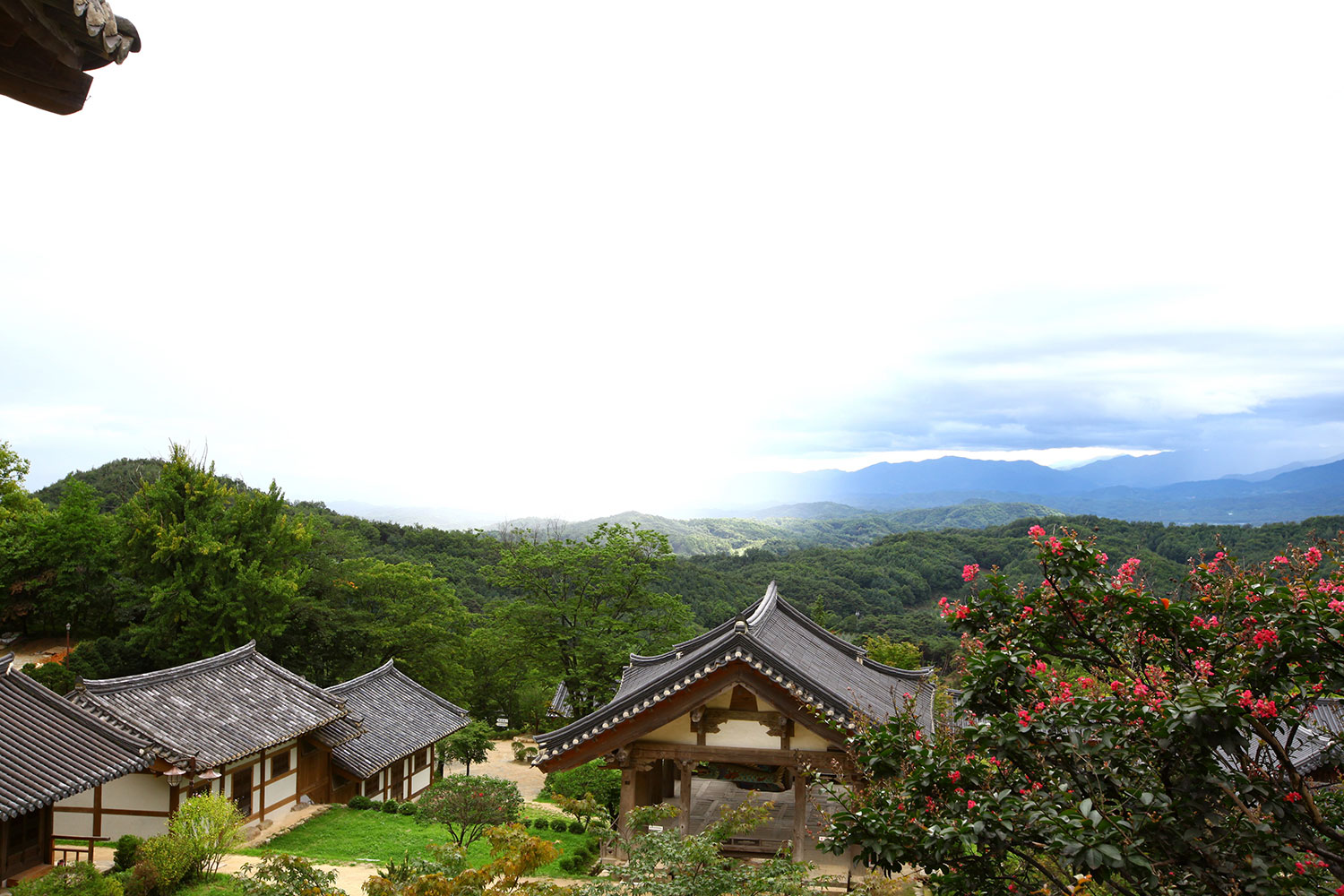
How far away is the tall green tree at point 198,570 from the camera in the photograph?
101ft

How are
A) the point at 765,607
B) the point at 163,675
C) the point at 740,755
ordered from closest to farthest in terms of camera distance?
the point at 740,755 < the point at 765,607 < the point at 163,675

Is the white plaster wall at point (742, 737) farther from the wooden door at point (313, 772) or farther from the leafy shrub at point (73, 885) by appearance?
the wooden door at point (313, 772)

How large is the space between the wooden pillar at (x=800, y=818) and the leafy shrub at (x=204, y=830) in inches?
429

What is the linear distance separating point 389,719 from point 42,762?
12.6m

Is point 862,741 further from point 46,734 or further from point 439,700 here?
point 439,700

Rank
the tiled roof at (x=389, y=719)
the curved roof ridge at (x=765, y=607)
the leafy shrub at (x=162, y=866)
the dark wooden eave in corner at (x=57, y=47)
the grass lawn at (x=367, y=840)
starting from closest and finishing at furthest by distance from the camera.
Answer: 1. the dark wooden eave in corner at (x=57, y=47)
2. the leafy shrub at (x=162, y=866)
3. the grass lawn at (x=367, y=840)
4. the curved roof ridge at (x=765, y=607)
5. the tiled roof at (x=389, y=719)

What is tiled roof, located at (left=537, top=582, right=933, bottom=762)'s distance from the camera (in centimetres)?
1348

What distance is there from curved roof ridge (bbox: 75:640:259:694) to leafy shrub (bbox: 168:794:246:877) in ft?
18.6

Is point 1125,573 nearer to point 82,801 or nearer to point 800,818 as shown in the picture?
point 800,818

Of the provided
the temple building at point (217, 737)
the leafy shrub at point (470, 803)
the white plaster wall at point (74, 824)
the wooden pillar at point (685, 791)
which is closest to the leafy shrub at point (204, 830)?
the temple building at point (217, 737)

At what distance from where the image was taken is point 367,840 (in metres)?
18.8

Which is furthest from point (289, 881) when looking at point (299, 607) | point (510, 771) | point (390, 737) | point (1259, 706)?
point (299, 607)

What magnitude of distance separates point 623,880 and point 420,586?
2760cm

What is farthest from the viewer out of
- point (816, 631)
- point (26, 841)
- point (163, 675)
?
point (816, 631)
